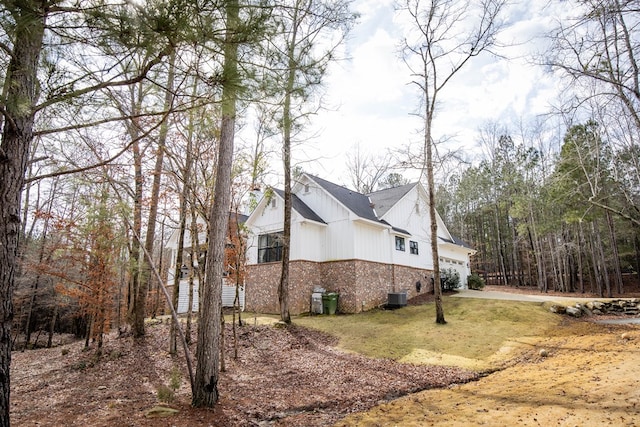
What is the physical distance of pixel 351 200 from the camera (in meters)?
16.9

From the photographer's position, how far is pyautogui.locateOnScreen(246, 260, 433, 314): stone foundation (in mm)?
14273

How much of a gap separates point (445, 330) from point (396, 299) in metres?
4.30

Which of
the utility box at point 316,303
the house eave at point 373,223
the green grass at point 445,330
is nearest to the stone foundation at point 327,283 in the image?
the utility box at point 316,303

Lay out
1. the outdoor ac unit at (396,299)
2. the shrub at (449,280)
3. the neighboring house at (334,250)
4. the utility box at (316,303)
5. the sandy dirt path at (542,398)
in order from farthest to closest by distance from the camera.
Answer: the shrub at (449,280), the outdoor ac unit at (396,299), the neighboring house at (334,250), the utility box at (316,303), the sandy dirt path at (542,398)

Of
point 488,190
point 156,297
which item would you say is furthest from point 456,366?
point 488,190

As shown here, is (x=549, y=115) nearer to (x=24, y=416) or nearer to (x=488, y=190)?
(x=24, y=416)

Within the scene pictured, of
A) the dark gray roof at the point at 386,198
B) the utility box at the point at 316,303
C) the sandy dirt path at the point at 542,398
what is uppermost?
the dark gray roof at the point at 386,198

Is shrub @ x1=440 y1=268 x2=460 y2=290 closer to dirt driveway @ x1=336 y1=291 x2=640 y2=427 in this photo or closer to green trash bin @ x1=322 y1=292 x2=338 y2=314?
green trash bin @ x1=322 y1=292 x2=338 y2=314

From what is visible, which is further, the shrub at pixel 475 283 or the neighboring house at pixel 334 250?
the shrub at pixel 475 283

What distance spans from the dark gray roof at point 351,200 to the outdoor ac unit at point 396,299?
11.4 feet

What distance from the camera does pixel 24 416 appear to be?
5.22 meters

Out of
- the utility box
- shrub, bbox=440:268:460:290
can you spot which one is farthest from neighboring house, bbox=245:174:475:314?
shrub, bbox=440:268:460:290

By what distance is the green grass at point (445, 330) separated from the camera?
8.45m

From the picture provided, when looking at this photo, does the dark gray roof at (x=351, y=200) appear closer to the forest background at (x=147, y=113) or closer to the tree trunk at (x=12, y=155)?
the forest background at (x=147, y=113)
